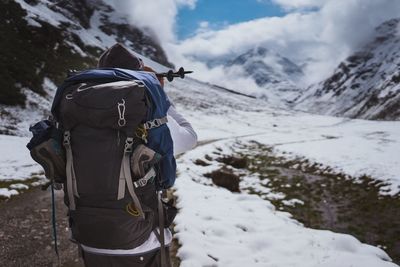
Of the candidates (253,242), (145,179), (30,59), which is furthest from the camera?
(30,59)

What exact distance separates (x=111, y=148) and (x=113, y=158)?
3.8 inches

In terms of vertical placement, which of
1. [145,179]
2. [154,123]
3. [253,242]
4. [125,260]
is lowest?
[253,242]

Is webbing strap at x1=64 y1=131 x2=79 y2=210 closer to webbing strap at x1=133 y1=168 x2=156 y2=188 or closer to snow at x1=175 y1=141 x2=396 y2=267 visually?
webbing strap at x1=133 y1=168 x2=156 y2=188

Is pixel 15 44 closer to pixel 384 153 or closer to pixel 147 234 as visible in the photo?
pixel 384 153

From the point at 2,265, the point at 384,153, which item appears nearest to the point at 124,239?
the point at 2,265

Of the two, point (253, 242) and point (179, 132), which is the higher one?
point (179, 132)

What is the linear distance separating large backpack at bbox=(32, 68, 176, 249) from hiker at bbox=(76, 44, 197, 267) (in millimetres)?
127

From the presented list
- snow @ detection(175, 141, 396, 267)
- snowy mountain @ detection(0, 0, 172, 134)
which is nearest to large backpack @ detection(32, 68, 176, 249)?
snow @ detection(175, 141, 396, 267)

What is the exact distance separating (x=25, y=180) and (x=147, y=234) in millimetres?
16171

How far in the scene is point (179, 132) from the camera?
12.8 ft

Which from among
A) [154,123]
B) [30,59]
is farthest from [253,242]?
[30,59]

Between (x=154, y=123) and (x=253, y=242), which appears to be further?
(x=253, y=242)

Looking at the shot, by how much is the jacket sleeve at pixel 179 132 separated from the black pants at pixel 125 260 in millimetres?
1156

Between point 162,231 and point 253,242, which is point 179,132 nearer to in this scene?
point 162,231
